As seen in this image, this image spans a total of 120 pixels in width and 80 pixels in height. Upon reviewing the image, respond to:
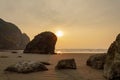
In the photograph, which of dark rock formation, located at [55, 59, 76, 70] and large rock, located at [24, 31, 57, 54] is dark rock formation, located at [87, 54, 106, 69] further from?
large rock, located at [24, 31, 57, 54]

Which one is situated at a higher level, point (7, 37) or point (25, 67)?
point (7, 37)

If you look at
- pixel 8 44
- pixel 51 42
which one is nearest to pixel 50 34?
pixel 51 42

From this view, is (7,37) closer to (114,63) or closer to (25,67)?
(25,67)

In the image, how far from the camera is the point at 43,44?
52938mm

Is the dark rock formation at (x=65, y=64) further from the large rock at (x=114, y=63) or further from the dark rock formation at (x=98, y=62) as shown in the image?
the large rock at (x=114, y=63)

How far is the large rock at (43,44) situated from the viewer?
51.7 metres

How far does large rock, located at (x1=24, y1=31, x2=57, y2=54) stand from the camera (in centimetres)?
5174

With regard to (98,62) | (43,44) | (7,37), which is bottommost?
(98,62)

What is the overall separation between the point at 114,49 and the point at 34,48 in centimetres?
4266

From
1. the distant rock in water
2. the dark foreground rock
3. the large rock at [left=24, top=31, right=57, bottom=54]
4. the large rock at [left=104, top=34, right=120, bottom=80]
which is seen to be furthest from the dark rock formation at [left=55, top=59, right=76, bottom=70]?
the distant rock in water

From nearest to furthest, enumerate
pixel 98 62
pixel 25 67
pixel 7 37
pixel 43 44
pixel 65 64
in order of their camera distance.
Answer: pixel 25 67
pixel 65 64
pixel 98 62
pixel 43 44
pixel 7 37

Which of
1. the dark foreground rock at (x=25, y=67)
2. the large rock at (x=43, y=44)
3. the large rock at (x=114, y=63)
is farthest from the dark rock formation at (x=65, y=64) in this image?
the large rock at (x=43, y=44)


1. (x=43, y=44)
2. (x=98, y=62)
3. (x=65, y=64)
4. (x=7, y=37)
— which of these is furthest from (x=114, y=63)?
(x=7, y=37)

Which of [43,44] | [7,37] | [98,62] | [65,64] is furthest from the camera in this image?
[7,37]
